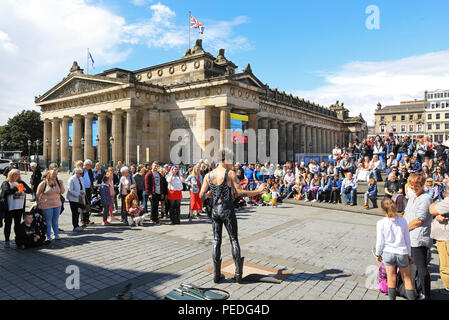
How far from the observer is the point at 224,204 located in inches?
203

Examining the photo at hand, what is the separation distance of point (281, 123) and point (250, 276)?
43.7m

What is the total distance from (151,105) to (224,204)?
30.8m

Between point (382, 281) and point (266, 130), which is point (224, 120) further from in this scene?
point (382, 281)

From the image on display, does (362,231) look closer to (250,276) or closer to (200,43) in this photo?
(250,276)

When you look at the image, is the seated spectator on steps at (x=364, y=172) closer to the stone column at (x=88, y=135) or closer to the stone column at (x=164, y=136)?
the stone column at (x=164, y=136)

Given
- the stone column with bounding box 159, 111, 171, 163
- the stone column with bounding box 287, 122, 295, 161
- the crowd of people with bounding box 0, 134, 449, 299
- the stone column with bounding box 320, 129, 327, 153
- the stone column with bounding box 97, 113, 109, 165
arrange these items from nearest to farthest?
1. the crowd of people with bounding box 0, 134, 449, 299
2. the stone column with bounding box 159, 111, 171, 163
3. the stone column with bounding box 97, 113, 109, 165
4. the stone column with bounding box 287, 122, 295, 161
5. the stone column with bounding box 320, 129, 327, 153

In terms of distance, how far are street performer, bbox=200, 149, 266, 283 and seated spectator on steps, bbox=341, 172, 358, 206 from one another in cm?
1053

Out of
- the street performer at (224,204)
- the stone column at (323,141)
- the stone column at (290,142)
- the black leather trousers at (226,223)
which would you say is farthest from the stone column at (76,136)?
the stone column at (323,141)

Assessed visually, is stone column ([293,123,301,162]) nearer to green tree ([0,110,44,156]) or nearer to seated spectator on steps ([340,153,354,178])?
seated spectator on steps ([340,153,354,178])

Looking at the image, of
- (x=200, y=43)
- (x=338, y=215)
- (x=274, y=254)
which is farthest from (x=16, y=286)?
(x=200, y=43)

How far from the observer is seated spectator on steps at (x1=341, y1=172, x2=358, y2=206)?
14.2m

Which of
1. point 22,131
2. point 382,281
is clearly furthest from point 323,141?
point 22,131

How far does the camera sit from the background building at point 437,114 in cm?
8088

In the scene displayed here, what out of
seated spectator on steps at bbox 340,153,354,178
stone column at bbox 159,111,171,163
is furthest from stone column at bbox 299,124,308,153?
seated spectator on steps at bbox 340,153,354,178
